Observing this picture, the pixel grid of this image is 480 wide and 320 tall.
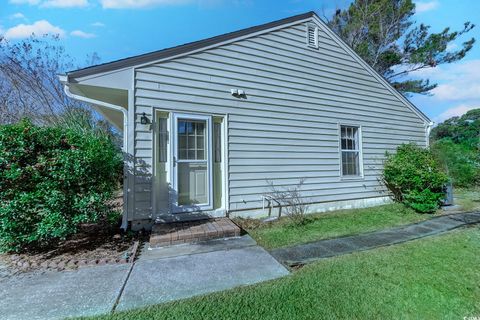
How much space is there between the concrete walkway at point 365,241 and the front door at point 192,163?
2.01 metres

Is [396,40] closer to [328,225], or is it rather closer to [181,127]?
[328,225]

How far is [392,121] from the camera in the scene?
810 centimetres

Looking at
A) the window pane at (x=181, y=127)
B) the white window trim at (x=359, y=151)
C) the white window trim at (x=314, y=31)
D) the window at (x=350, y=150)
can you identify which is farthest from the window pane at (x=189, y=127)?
the window at (x=350, y=150)

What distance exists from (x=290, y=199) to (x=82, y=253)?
4.40m

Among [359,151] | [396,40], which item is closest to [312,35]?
[359,151]

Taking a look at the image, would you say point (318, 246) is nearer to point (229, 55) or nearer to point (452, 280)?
point (452, 280)

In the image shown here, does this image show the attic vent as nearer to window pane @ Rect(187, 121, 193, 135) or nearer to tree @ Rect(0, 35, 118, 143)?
window pane @ Rect(187, 121, 193, 135)

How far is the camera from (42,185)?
11.1 ft

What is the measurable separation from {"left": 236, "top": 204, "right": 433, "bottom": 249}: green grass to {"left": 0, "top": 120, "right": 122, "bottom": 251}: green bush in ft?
9.45

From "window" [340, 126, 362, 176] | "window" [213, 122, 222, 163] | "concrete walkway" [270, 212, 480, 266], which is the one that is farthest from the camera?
"window" [340, 126, 362, 176]

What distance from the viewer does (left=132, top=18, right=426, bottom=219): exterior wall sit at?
474 centimetres

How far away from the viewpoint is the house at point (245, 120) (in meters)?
4.50

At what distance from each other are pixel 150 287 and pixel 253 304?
3.91 ft

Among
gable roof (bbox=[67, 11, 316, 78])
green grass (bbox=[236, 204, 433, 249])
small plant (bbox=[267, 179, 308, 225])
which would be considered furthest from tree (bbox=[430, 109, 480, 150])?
gable roof (bbox=[67, 11, 316, 78])
